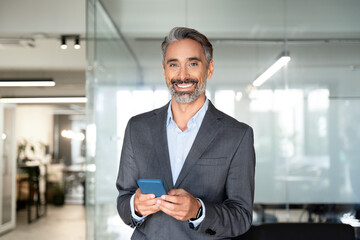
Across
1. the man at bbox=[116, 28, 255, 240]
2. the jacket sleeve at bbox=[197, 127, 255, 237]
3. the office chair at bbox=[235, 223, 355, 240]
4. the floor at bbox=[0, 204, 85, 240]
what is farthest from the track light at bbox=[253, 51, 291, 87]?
the floor at bbox=[0, 204, 85, 240]

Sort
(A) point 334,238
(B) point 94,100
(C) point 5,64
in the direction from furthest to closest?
1. (C) point 5,64
2. (B) point 94,100
3. (A) point 334,238

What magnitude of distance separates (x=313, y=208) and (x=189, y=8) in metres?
2.47

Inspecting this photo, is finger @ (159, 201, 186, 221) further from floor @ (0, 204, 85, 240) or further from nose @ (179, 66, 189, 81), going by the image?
floor @ (0, 204, 85, 240)

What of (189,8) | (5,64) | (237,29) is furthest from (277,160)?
(5,64)

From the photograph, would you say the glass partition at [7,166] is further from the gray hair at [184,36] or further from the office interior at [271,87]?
the gray hair at [184,36]

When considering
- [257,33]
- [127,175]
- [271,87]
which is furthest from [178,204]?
[257,33]

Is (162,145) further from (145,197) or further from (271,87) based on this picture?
(271,87)

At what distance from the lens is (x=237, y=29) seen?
4.49 meters

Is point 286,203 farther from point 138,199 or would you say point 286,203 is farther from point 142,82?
point 138,199

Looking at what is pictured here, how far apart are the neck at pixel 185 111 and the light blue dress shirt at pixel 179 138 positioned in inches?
0.6

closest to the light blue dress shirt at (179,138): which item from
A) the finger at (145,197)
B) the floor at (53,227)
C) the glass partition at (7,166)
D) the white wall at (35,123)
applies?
the finger at (145,197)

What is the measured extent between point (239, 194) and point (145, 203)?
335 millimetres

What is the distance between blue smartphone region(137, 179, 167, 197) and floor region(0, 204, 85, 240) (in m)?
5.81

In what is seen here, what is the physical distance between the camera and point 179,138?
1.46 m
